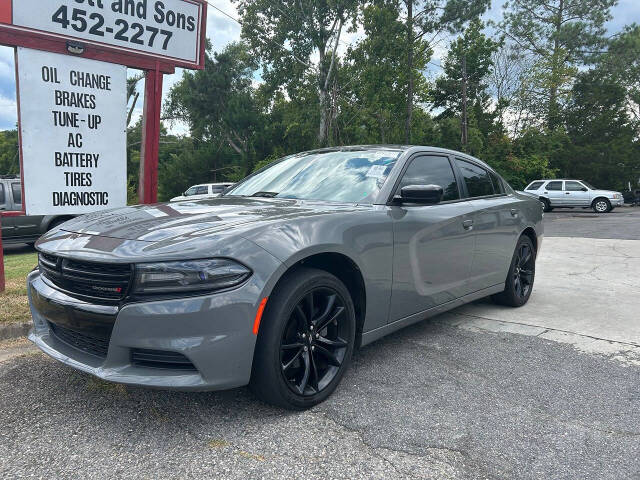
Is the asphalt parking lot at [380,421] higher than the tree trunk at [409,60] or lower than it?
lower

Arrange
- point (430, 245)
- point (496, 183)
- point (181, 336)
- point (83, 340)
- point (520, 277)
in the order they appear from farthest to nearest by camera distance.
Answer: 1. point (520, 277)
2. point (496, 183)
3. point (430, 245)
4. point (83, 340)
5. point (181, 336)

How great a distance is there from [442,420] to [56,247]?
7.47 feet

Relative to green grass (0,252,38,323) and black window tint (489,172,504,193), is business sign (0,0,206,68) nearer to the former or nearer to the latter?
green grass (0,252,38,323)

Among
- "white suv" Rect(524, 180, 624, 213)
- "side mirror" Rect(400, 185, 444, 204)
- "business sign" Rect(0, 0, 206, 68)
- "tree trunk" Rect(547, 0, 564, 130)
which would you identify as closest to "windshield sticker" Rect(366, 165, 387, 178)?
"side mirror" Rect(400, 185, 444, 204)

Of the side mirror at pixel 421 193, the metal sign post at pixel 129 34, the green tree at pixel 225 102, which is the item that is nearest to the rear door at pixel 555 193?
the green tree at pixel 225 102

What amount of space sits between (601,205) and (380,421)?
2592 cm

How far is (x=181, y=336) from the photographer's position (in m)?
2.22

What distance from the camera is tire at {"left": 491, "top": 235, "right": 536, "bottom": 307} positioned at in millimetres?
4867

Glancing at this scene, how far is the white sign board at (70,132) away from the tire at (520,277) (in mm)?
4359

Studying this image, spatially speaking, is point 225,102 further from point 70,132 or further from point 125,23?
point 70,132

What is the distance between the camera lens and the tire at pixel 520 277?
4867 millimetres

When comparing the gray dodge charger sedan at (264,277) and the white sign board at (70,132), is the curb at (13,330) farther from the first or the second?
the white sign board at (70,132)

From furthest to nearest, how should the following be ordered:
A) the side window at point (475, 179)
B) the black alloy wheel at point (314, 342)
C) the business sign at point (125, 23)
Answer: the business sign at point (125, 23), the side window at point (475, 179), the black alloy wheel at point (314, 342)

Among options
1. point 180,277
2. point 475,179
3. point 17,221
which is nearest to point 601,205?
point 475,179
